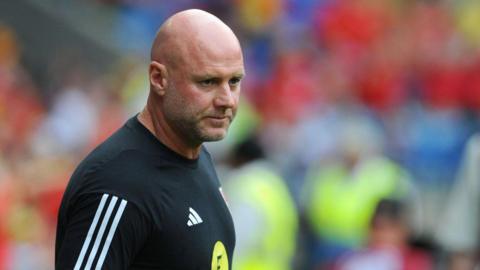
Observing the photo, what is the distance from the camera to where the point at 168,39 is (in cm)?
457

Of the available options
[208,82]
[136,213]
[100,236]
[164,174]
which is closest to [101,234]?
[100,236]

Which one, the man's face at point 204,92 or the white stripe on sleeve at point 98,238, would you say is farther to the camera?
the man's face at point 204,92

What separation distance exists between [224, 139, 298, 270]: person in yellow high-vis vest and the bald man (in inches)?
176

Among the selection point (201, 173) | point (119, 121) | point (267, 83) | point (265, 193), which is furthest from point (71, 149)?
point (201, 173)

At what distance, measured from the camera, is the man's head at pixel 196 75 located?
14.8 feet

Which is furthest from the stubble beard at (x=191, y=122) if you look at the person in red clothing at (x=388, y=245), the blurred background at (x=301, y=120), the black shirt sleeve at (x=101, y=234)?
the person in red clothing at (x=388, y=245)

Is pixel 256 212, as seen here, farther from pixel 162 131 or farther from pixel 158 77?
pixel 158 77

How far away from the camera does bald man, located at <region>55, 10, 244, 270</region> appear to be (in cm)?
433

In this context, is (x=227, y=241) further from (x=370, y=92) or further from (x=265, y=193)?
(x=370, y=92)

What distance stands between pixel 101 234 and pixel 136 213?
0.13 meters

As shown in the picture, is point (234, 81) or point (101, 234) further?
point (234, 81)

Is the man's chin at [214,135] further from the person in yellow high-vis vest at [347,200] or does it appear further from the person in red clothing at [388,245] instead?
the person in yellow high-vis vest at [347,200]

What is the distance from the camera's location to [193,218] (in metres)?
4.62

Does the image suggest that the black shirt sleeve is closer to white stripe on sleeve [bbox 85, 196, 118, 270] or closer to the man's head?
white stripe on sleeve [bbox 85, 196, 118, 270]
